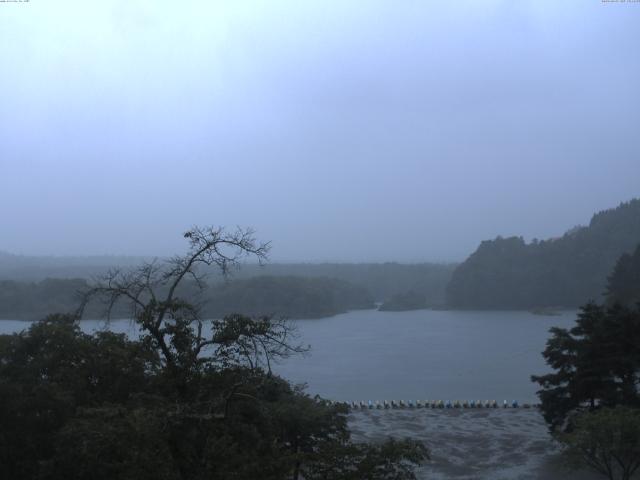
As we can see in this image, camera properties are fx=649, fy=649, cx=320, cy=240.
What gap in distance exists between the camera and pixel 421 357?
25516mm

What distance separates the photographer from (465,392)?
1834 centimetres

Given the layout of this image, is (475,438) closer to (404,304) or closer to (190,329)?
(190,329)

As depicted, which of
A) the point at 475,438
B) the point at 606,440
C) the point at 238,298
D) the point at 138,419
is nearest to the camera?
the point at 138,419

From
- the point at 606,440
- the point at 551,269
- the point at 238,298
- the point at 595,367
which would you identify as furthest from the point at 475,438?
the point at 551,269

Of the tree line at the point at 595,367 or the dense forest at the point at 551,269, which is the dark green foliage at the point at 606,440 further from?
the dense forest at the point at 551,269

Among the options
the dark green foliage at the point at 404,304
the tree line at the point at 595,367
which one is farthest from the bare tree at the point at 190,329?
the dark green foliage at the point at 404,304

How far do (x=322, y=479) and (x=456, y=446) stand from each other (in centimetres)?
914

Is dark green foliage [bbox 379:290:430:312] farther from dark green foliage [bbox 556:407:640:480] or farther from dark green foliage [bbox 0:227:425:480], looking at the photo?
dark green foliage [bbox 0:227:425:480]

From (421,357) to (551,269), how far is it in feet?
79.4

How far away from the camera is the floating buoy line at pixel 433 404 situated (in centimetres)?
1605

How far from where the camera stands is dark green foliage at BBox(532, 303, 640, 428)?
10.4 m

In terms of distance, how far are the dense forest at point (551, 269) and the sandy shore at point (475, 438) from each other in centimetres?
3196

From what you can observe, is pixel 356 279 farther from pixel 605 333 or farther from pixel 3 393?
pixel 3 393

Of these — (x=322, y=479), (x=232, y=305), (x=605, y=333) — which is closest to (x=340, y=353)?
(x=232, y=305)
